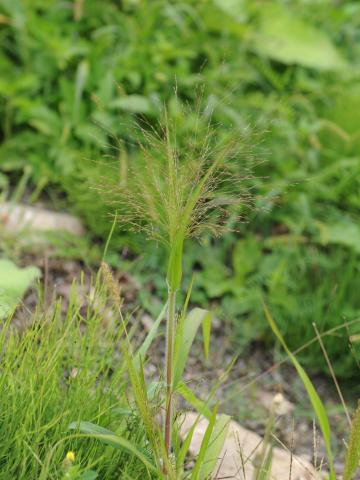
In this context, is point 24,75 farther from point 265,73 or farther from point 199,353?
point 199,353

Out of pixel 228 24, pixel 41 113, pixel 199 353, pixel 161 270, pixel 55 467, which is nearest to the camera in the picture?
pixel 55 467

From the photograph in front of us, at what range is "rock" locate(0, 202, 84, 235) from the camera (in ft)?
9.12

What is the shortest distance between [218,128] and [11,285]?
5.36 ft

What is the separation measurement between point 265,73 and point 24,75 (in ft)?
3.95

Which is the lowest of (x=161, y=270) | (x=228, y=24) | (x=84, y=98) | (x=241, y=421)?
(x=241, y=421)

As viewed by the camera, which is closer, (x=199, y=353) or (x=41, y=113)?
(x=199, y=353)

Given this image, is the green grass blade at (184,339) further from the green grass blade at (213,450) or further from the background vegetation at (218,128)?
the background vegetation at (218,128)

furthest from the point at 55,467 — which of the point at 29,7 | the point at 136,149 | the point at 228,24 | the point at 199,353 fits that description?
the point at 228,24

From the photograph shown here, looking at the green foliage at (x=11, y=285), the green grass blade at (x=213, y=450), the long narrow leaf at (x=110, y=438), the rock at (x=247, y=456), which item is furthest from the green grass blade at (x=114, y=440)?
the rock at (x=247, y=456)

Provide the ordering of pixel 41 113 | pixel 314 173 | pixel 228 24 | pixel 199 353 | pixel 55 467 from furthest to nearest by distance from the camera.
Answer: pixel 228 24 → pixel 314 173 → pixel 41 113 → pixel 199 353 → pixel 55 467

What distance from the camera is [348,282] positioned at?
277 cm

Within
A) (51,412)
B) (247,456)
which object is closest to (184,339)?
(51,412)

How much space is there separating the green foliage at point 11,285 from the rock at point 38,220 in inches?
43.3

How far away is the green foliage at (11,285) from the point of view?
1.49 m
